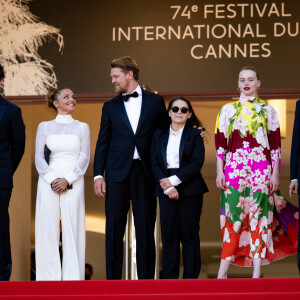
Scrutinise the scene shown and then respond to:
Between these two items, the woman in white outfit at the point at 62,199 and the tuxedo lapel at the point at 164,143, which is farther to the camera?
the woman in white outfit at the point at 62,199

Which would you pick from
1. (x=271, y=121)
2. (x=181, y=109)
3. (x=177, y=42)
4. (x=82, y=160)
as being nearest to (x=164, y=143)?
(x=181, y=109)

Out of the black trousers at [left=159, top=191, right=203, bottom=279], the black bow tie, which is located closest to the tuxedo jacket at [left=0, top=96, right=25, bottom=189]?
the black bow tie

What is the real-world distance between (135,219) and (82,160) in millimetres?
951

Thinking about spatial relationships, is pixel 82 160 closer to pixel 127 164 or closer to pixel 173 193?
pixel 127 164

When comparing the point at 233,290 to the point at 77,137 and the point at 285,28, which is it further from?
the point at 285,28

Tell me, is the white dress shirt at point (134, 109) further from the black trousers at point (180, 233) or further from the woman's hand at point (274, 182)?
the woman's hand at point (274, 182)

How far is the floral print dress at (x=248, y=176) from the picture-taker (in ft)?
20.5

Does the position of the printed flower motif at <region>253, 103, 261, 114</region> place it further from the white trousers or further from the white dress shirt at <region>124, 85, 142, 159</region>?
the white trousers

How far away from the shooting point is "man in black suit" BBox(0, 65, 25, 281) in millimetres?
5879

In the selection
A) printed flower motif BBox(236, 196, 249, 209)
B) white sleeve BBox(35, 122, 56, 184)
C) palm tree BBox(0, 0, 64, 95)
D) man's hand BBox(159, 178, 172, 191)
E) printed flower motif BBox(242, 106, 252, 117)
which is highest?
palm tree BBox(0, 0, 64, 95)

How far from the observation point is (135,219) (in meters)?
6.14

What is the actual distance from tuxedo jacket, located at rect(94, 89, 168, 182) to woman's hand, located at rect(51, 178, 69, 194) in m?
0.56

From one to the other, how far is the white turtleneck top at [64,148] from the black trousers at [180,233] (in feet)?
3.25

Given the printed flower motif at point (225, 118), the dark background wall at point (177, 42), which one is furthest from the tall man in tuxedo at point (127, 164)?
the dark background wall at point (177, 42)
